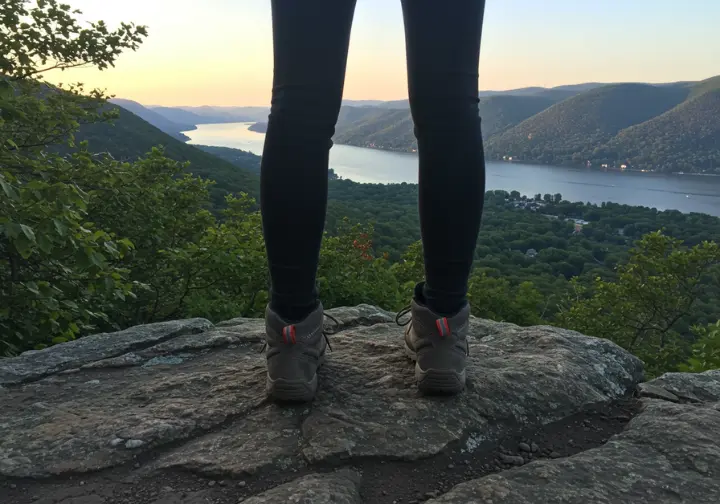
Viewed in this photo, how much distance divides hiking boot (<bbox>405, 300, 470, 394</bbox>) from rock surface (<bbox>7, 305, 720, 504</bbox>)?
5cm

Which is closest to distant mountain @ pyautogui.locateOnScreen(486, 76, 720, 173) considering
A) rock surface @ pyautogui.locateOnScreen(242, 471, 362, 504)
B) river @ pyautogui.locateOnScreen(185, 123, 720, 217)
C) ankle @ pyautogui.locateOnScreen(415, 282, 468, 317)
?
river @ pyautogui.locateOnScreen(185, 123, 720, 217)

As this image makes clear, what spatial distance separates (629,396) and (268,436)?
119cm

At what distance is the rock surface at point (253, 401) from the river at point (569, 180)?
138 feet

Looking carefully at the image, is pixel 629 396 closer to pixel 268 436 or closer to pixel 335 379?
pixel 335 379

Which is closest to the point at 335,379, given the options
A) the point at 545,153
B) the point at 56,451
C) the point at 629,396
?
the point at 56,451

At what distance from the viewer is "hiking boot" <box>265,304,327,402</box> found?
1388mm

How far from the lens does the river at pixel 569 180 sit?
50.2 meters

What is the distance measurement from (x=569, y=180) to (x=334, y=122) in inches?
2695

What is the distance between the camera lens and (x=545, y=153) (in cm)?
7988

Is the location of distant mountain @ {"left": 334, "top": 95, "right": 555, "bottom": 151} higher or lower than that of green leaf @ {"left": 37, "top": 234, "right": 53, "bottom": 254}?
higher

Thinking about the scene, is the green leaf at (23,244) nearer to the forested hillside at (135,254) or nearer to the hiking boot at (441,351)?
the forested hillside at (135,254)

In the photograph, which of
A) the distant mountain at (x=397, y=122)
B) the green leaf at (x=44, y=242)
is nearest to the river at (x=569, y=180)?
the distant mountain at (x=397, y=122)

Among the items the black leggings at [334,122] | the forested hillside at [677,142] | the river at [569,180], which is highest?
the forested hillside at [677,142]

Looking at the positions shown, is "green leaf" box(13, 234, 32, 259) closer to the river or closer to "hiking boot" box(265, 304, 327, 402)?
"hiking boot" box(265, 304, 327, 402)
